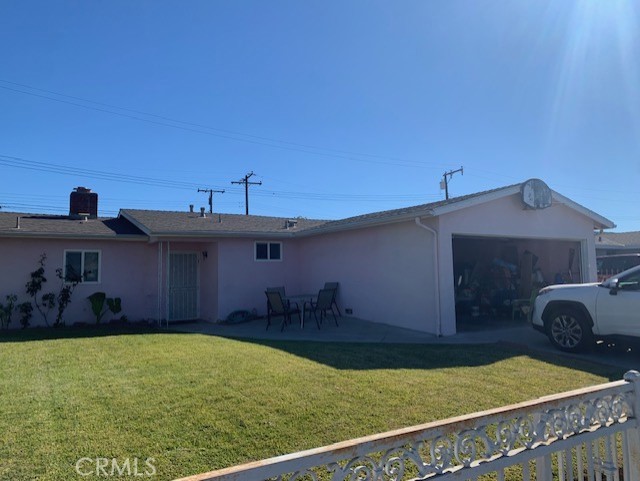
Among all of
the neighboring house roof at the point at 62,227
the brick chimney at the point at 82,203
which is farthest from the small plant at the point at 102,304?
the brick chimney at the point at 82,203

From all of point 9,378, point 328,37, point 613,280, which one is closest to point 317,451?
point 9,378

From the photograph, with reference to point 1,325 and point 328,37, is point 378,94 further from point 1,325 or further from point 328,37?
point 1,325

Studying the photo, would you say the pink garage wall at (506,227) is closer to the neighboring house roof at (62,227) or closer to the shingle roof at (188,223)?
the shingle roof at (188,223)

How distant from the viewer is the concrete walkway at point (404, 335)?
7.58 metres

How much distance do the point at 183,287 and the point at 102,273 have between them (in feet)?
8.04

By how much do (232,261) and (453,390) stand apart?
9.30 meters

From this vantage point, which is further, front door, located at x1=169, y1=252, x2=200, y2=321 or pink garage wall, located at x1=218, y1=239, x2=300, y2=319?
front door, located at x1=169, y1=252, x2=200, y2=321

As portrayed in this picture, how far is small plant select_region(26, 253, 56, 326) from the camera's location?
11.9 meters

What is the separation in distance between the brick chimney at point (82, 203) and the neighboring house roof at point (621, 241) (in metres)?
21.1

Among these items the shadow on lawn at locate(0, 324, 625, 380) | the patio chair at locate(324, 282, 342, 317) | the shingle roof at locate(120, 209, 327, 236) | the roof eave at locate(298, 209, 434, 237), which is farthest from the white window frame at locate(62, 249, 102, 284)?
the patio chair at locate(324, 282, 342, 317)

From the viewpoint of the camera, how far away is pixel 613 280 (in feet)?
23.8

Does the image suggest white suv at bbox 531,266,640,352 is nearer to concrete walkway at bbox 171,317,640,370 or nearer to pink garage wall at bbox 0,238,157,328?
concrete walkway at bbox 171,317,640,370

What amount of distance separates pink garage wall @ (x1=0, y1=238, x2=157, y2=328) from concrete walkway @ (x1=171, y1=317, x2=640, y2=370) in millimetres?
1979

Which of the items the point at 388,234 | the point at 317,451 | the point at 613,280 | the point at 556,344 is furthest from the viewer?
the point at 388,234
